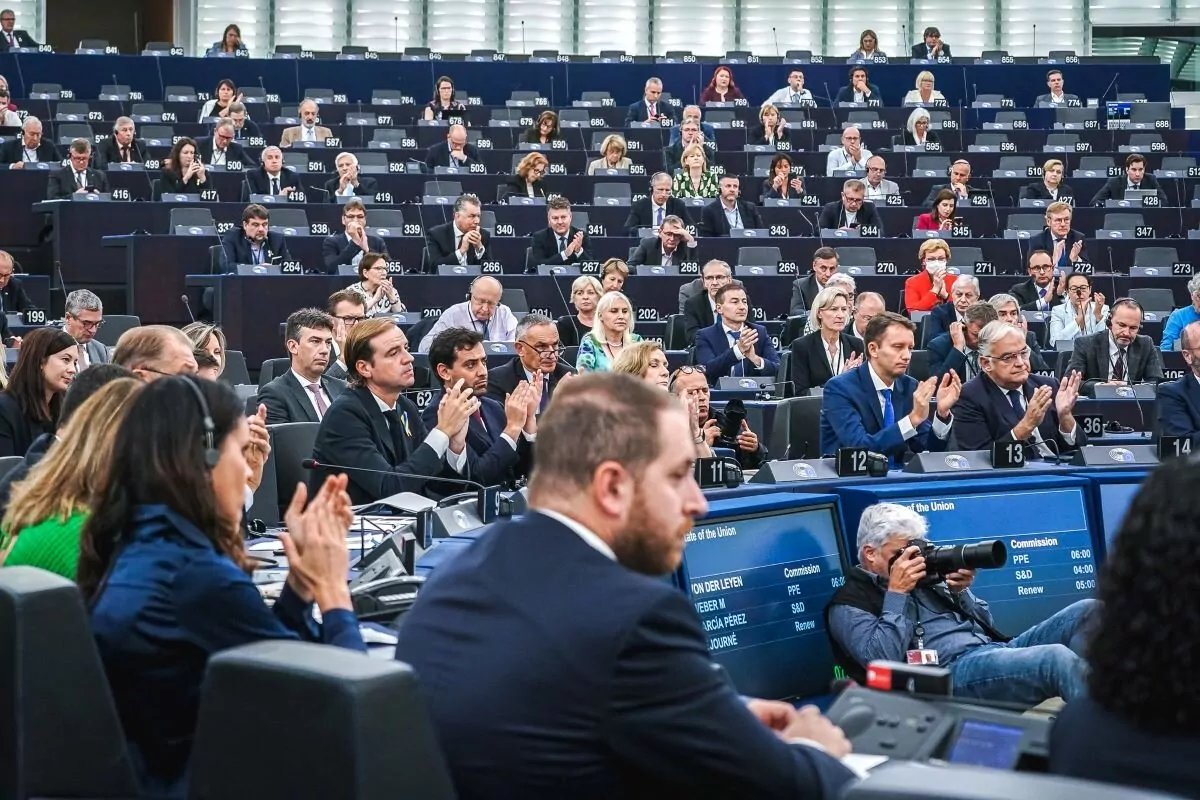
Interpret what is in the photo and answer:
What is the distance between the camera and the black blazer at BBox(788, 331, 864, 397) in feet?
25.5

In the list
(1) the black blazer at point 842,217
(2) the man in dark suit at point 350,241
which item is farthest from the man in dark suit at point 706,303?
(1) the black blazer at point 842,217

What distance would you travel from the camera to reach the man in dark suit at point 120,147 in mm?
12250

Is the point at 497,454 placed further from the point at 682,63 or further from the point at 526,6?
the point at 526,6

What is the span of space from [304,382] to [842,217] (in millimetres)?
6751

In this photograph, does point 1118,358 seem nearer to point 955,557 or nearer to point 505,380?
point 505,380

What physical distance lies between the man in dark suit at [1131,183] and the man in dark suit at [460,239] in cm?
561

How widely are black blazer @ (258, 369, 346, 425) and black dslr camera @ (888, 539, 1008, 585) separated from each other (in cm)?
257

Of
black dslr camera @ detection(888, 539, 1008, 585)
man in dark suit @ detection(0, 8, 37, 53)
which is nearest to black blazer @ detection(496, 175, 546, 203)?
man in dark suit @ detection(0, 8, 37, 53)

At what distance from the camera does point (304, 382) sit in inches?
233

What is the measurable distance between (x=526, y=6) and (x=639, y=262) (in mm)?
10374

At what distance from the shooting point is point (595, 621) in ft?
5.95

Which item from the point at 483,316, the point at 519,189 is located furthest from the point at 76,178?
the point at 483,316

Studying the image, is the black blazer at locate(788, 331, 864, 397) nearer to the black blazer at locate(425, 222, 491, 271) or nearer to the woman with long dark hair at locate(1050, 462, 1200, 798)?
the black blazer at locate(425, 222, 491, 271)

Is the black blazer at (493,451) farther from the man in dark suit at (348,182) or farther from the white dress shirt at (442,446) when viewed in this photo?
the man in dark suit at (348,182)
